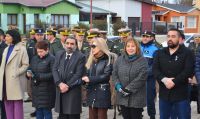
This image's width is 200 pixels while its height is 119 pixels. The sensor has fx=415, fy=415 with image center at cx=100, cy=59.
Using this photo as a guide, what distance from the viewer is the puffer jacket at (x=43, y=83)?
743cm

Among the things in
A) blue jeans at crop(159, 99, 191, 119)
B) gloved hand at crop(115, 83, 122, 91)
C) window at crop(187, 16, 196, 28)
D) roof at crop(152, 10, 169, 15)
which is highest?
roof at crop(152, 10, 169, 15)

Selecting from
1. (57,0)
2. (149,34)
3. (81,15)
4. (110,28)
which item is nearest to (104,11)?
(81,15)

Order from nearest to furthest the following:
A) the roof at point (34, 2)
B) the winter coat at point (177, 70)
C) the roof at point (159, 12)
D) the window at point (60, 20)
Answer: the winter coat at point (177, 70)
the roof at point (34, 2)
the window at point (60, 20)
the roof at point (159, 12)

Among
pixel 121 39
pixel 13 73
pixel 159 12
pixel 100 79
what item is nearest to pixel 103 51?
pixel 100 79

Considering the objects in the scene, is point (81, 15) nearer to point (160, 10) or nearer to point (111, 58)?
point (160, 10)

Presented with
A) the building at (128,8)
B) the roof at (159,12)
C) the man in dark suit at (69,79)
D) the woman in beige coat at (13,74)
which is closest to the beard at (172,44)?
the man in dark suit at (69,79)

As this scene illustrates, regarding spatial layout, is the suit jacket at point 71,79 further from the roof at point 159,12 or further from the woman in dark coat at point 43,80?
A: the roof at point 159,12

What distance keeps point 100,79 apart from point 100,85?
133mm

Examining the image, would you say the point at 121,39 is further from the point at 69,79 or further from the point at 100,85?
the point at 69,79

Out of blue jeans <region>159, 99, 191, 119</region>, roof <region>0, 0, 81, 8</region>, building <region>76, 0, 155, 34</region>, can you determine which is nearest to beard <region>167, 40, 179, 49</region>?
blue jeans <region>159, 99, 191, 119</region>

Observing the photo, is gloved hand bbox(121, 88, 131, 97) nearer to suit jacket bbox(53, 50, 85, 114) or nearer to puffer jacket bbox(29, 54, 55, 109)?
suit jacket bbox(53, 50, 85, 114)

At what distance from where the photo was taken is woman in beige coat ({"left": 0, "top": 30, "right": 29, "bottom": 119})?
755 cm

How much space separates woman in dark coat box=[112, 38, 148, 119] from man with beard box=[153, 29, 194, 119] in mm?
293

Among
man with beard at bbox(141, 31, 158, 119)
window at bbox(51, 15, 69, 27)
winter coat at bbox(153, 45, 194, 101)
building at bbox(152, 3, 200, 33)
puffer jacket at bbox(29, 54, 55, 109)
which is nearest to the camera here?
winter coat at bbox(153, 45, 194, 101)
